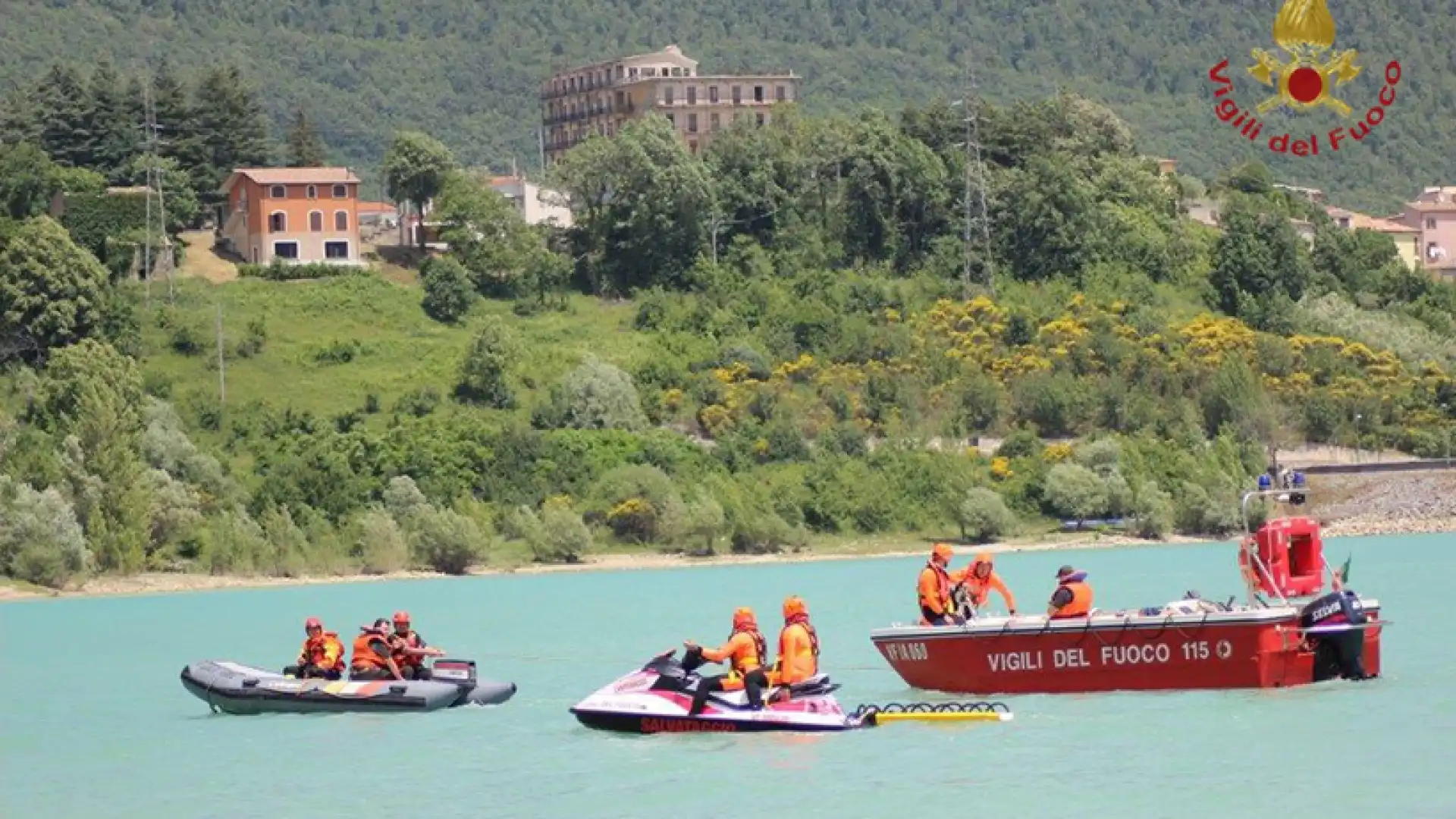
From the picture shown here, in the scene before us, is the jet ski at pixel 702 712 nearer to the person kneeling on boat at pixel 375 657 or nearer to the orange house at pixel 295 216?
the person kneeling on boat at pixel 375 657

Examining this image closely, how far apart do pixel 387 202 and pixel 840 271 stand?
5592 cm

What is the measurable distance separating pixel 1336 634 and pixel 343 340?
80.6 metres

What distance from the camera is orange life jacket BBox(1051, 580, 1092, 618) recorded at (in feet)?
151

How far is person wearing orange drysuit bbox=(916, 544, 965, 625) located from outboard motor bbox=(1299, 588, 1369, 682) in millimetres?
5462

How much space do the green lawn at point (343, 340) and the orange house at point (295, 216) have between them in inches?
175

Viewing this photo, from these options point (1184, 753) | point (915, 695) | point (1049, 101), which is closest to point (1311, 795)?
point (1184, 753)

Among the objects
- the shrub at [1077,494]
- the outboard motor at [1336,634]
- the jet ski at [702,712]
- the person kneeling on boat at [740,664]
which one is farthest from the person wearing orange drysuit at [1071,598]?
the shrub at [1077,494]

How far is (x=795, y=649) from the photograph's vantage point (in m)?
44.6

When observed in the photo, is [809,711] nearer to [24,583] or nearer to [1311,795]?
[1311,795]

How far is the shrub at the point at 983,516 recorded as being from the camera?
10825cm

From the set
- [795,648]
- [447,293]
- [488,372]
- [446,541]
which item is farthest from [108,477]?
[795,648]

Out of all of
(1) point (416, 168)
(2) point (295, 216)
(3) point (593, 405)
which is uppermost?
(1) point (416, 168)

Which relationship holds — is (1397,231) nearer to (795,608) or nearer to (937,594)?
(937,594)

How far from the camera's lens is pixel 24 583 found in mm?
93938
